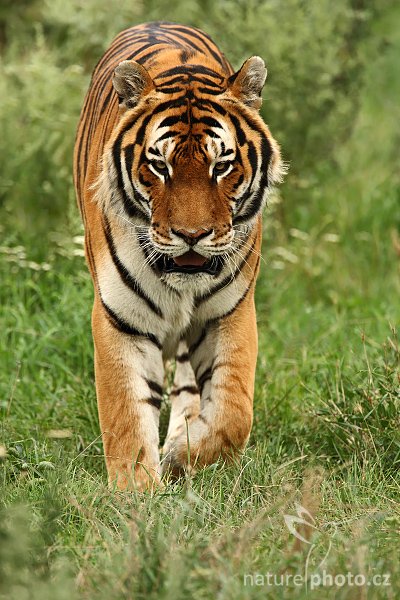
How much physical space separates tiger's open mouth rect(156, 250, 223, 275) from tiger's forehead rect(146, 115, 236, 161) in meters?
0.34

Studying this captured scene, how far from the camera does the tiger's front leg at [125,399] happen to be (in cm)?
418

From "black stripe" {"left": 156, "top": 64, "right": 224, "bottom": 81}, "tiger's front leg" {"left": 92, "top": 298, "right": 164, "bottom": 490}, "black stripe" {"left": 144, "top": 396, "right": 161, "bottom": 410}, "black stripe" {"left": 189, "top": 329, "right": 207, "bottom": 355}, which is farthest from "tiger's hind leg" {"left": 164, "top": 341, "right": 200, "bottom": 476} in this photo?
"black stripe" {"left": 156, "top": 64, "right": 224, "bottom": 81}

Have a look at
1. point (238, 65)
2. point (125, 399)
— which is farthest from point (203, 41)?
point (238, 65)

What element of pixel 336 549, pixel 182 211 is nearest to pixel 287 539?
pixel 336 549

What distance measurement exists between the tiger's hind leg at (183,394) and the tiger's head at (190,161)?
0.96 meters

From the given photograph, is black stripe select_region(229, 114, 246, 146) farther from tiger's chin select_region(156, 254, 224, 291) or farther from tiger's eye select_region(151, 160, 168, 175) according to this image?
tiger's chin select_region(156, 254, 224, 291)

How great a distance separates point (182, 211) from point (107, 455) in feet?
3.31

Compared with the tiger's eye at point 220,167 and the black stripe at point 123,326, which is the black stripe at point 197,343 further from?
the tiger's eye at point 220,167

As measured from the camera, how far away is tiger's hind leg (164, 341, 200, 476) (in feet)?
16.2

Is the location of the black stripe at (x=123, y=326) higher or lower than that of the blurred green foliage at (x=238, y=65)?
lower

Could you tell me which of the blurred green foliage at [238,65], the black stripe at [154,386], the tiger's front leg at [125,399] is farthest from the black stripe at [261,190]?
the blurred green foliage at [238,65]

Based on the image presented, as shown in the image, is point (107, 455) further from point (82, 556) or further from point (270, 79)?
point (270, 79)

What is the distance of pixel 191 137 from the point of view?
391cm

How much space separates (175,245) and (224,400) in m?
0.77
